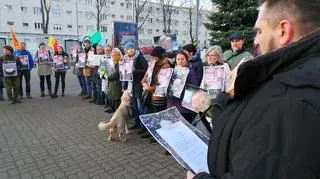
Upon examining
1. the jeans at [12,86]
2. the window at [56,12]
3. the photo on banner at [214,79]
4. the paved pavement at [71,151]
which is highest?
the window at [56,12]

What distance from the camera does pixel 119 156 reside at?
215 inches

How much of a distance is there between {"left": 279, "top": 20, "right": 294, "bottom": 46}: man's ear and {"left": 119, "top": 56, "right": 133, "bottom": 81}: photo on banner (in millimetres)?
6136

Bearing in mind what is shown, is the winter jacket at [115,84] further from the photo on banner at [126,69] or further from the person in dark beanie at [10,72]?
the person in dark beanie at [10,72]

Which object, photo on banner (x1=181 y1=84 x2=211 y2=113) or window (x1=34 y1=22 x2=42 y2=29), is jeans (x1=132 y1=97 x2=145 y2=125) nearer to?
photo on banner (x1=181 y1=84 x2=211 y2=113)

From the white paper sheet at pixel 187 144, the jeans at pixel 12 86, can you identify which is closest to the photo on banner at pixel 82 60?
the jeans at pixel 12 86

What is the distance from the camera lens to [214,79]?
16.3ft

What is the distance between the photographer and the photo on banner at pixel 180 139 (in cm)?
176

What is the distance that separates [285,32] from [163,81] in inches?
185

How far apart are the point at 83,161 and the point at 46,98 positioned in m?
7.12

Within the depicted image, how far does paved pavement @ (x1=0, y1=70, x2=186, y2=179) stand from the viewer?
15.8ft

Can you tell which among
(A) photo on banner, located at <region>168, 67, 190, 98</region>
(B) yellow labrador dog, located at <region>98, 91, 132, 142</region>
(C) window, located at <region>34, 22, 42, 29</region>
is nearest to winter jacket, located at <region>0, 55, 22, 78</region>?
(B) yellow labrador dog, located at <region>98, 91, 132, 142</region>

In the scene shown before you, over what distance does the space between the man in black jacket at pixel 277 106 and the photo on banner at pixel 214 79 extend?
11.8 ft

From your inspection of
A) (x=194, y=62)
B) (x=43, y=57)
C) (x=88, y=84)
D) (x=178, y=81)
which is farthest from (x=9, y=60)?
(x=194, y=62)

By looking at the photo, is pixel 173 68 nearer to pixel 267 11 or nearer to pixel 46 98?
pixel 267 11
